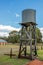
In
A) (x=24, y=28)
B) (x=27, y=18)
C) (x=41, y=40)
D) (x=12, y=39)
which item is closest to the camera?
(x=27, y=18)

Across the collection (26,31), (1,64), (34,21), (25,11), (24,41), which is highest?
(25,11)

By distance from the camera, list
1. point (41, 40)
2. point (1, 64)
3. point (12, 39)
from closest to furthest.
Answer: point (1, 64) → point (41, 40) → point (12, 39)

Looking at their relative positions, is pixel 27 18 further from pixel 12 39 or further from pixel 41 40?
pixel 12 39

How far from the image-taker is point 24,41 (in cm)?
1591

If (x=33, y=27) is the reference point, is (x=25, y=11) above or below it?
above

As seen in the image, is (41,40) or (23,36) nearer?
(23,36)

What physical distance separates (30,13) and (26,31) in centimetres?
204

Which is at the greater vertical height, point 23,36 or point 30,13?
point 30,13

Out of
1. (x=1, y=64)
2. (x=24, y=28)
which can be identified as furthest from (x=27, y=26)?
(x=1, y=64)

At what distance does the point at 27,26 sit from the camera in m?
15.9

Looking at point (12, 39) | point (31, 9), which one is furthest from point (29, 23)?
point (12, 39)

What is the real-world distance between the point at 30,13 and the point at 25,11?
0.59m

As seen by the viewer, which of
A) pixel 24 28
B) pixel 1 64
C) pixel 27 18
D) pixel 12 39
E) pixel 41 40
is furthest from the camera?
pixel 12 39

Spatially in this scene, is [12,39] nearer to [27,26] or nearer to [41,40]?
[41,40]
